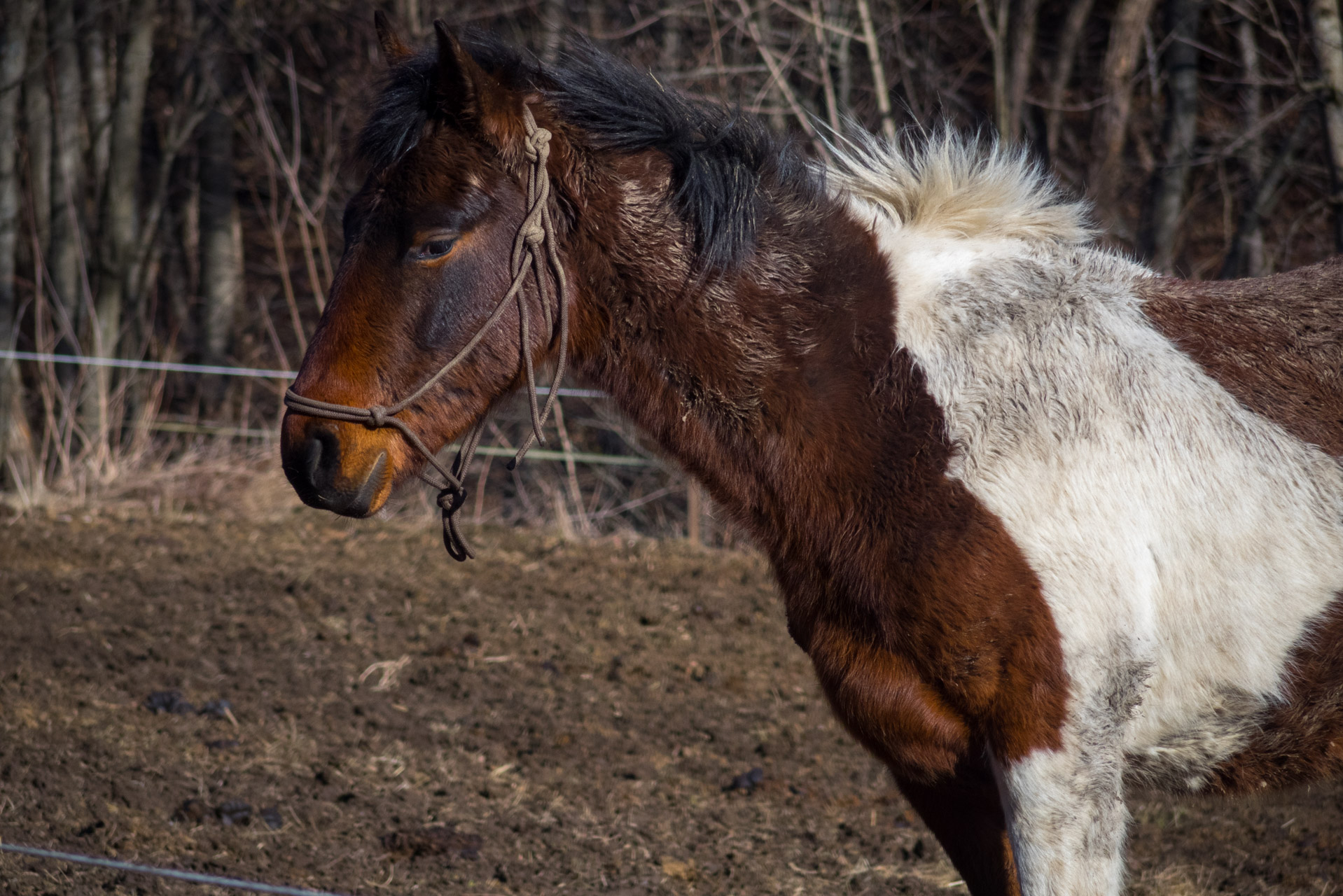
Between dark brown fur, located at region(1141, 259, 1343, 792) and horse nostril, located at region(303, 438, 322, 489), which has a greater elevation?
dark brown fur, located at region(1141, 259, 1343, 792)

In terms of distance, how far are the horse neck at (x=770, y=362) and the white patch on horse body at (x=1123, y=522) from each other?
0.12m

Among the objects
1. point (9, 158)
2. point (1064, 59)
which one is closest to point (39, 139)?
point (9, 158)

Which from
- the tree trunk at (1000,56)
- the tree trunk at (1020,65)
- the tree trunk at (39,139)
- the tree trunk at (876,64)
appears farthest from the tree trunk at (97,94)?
the tree trunk at (1020,65)

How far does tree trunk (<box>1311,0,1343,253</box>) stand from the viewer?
5.90 metres

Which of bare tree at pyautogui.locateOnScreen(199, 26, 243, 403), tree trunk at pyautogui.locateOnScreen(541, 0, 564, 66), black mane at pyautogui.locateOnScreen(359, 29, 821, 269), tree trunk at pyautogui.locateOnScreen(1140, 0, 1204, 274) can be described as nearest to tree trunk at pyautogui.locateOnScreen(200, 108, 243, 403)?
bare tree at pyautogui.locateOnScreen(199, 26, 243, 403)

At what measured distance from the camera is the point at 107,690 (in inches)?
192

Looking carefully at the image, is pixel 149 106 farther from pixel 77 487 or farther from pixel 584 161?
pixel 584 161

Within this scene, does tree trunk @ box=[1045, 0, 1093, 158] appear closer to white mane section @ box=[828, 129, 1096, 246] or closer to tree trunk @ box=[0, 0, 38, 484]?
white mane section @ box=[828, 129, 1096, 246]

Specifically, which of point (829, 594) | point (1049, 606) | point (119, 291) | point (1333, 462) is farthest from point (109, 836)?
point (119, 291)

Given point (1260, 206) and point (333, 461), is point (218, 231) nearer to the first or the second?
point (1260, 206)

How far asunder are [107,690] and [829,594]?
12.7 ft

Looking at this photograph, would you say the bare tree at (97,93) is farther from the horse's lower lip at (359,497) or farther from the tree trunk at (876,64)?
the horse's lower lip at (359,497)

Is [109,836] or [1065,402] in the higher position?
A: [1065,402]

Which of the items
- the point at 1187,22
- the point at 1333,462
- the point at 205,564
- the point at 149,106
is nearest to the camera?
the point at 1333,462
